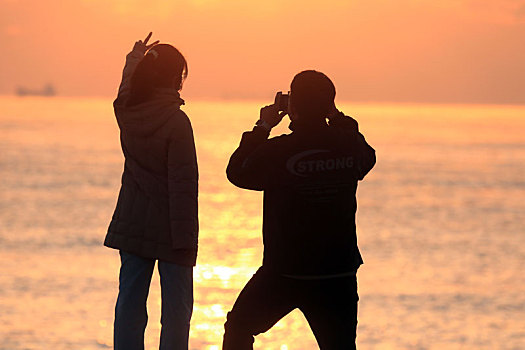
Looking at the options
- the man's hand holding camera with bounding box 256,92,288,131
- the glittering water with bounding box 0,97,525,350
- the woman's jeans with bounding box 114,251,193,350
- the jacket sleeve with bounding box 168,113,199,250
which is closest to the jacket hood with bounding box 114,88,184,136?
the jacket sleeve with bounding box 168,113,199,250

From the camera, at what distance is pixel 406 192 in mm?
95062

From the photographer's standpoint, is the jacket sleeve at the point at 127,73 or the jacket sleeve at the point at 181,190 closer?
the jacket sleeve at the point at 181,190

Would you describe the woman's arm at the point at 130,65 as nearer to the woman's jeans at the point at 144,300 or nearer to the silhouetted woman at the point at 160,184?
the silhouetted woman at the point at 160,184

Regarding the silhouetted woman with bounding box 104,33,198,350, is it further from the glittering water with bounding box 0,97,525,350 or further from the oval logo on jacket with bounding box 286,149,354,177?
the glittering water with bounding box 0,97,525,350

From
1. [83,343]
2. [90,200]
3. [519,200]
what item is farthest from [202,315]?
[519,200]

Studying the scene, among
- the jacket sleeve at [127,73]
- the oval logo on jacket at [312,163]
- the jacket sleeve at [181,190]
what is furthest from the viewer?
the jacket sleeve at [127,73]

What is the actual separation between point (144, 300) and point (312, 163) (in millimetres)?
1786

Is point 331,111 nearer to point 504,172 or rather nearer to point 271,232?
point 271,232

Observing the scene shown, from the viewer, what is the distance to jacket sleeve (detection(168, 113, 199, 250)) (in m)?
7.61

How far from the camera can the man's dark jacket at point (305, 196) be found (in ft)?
23.0

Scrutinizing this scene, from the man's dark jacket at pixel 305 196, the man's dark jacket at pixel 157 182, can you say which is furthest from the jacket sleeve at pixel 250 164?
the man's dark jacket at pixel 157 182

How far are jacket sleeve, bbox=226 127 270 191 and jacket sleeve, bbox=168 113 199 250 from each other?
545mm

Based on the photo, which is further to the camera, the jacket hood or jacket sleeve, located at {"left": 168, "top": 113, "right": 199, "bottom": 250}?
the jacket hood

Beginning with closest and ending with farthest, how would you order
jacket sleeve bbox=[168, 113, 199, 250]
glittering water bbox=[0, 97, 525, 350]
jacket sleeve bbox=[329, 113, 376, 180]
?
jacket sleeve bbox=[329, 113, 376, 180] < jacket sleeve bbox=[168, 113, 199, 250] < glittering water bbox=[0, 97, 525, 350]
